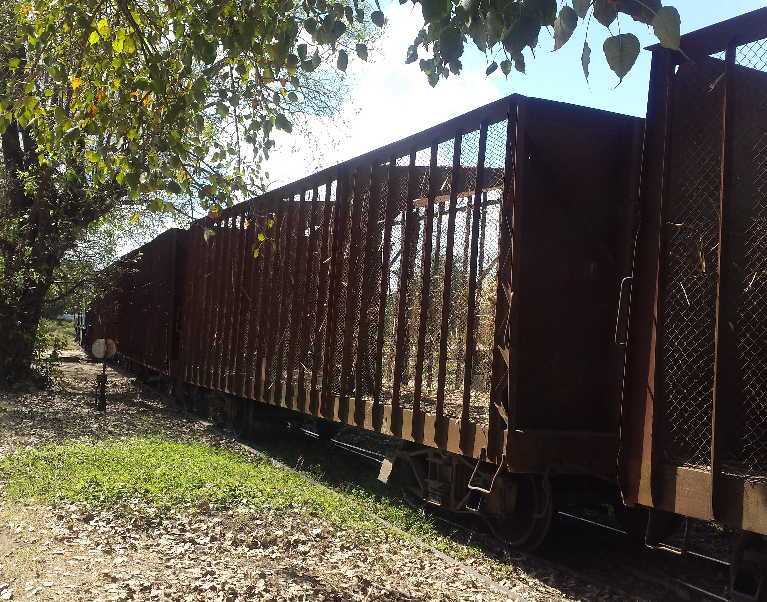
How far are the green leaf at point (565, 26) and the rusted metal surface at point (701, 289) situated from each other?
203 cm

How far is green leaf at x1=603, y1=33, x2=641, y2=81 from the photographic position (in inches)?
102

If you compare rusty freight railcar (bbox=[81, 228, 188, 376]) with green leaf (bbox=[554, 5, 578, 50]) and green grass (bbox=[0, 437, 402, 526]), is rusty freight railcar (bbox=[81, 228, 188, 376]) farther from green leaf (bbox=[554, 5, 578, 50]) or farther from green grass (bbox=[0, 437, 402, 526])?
green leaf (bbox=[554, 5, 578, 50])

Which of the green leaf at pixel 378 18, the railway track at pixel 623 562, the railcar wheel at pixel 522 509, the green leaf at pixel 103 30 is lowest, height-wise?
the railway track at pixel 623 562

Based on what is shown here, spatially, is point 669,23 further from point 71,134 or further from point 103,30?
point 103,30

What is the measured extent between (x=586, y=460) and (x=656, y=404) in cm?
141

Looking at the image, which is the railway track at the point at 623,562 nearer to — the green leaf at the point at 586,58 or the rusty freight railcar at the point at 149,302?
the green leaf at the point at 586,58

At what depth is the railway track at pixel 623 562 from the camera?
18.7 ft

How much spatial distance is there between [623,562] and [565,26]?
5115 mm

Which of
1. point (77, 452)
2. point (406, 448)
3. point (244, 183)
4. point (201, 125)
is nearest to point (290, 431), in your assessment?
point (77, 452)

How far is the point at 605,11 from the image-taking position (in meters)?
2.70

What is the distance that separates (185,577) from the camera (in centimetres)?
511

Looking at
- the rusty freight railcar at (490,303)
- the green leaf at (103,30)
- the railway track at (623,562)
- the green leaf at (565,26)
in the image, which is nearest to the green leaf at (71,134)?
the green leaf at (103,30)

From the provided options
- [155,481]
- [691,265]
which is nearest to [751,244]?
[691,265]

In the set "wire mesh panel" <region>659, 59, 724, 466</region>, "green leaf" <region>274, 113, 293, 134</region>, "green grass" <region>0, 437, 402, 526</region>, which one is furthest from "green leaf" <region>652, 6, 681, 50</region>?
"green grass" <region>0, 437, 402, 526</region>
